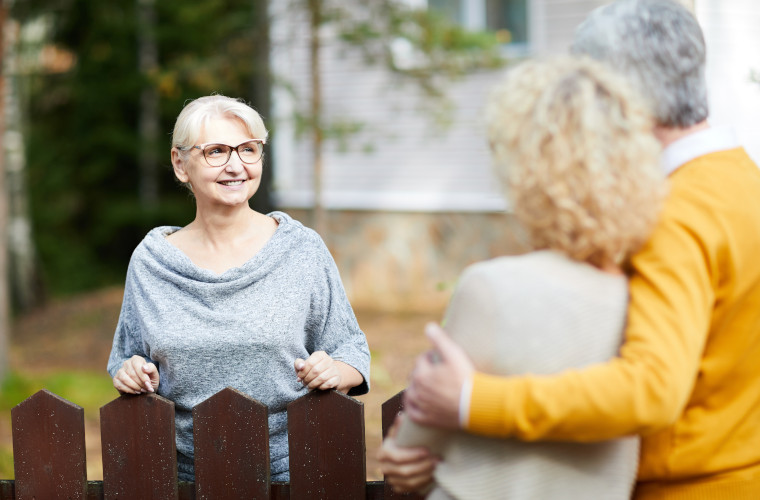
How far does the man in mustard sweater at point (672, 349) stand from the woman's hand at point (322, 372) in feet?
2.00

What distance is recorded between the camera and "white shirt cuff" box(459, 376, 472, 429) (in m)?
1.48

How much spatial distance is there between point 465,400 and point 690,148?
2.12 ft

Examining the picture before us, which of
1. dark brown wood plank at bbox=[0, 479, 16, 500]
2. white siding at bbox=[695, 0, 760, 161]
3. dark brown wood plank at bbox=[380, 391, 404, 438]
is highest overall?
white siding at bbox=[695, 0, 760, 161]

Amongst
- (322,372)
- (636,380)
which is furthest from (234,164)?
(636,380)

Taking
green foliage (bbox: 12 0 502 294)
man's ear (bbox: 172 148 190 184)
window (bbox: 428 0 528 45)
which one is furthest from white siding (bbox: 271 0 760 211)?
man's ear (bbox: 172 148 190 184)

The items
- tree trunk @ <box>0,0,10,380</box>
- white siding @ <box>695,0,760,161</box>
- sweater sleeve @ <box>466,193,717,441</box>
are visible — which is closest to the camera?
sweater sleeve @ <box>466,193,717,441</box>

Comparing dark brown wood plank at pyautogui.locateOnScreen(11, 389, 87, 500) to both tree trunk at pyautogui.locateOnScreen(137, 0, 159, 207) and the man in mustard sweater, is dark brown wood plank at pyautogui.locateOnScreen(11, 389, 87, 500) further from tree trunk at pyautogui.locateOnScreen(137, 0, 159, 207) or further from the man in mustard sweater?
tree trunk at pyautogui.locateOnScreen(137, 0, 159, 207)

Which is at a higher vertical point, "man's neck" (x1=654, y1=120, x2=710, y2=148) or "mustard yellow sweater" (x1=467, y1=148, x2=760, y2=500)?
"man's neck" (x1=654, y1=120, x2=710, y2=148)

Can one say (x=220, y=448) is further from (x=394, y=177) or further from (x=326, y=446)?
(x=394, y=177)

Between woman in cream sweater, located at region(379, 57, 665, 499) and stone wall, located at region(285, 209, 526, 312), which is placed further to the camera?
stone wall, located at region(285, 209, 526, 312)

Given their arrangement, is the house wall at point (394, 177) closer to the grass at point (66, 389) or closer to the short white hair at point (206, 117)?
the grass at point (66, 389)

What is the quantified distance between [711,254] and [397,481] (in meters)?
0.72

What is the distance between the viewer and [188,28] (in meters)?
15.6

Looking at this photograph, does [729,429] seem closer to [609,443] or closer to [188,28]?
[609,443]
